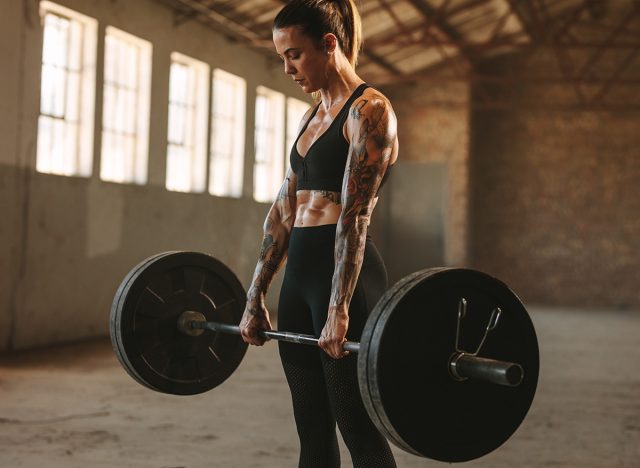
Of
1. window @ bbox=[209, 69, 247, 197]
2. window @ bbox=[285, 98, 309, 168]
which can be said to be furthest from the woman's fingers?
window @ bbox=[285, 98, 309, 168]

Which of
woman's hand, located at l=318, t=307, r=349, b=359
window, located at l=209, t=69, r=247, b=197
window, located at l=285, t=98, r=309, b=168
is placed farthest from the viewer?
window, located at l=285, t=98, r=309, b=168

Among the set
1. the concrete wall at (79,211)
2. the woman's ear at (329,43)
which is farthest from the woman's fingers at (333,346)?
the concrete wall at (79,211)

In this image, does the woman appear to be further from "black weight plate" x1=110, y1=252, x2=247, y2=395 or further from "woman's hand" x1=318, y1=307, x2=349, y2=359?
"black weight plate" x1=110, y1=252, x2=247, y2=395

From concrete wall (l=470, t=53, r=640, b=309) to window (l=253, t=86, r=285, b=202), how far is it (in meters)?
3.79

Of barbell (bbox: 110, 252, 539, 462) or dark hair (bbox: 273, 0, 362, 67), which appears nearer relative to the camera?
barbell (bbox: 110, 252, 539, 462)

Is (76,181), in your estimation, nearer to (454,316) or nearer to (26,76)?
(26,76)

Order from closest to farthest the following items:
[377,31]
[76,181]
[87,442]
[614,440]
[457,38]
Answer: [87,442] < [614,440] < [76,181] < [377,31] < [457,38]

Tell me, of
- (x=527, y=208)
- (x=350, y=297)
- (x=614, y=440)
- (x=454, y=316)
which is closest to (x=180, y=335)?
(x=350, y=297)

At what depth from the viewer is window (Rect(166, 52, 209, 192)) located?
26.1 feet

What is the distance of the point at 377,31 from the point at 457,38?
1781 millimetres

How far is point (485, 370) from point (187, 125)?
6.81 m

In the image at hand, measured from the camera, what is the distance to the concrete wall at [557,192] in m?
12.4

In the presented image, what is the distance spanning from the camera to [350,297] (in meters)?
1.78

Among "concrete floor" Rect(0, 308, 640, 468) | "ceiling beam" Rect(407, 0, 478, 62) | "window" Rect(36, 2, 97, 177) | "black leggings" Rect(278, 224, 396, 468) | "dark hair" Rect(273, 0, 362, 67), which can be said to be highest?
"ceiling beam" Rect(407, 0, 478, 62)
